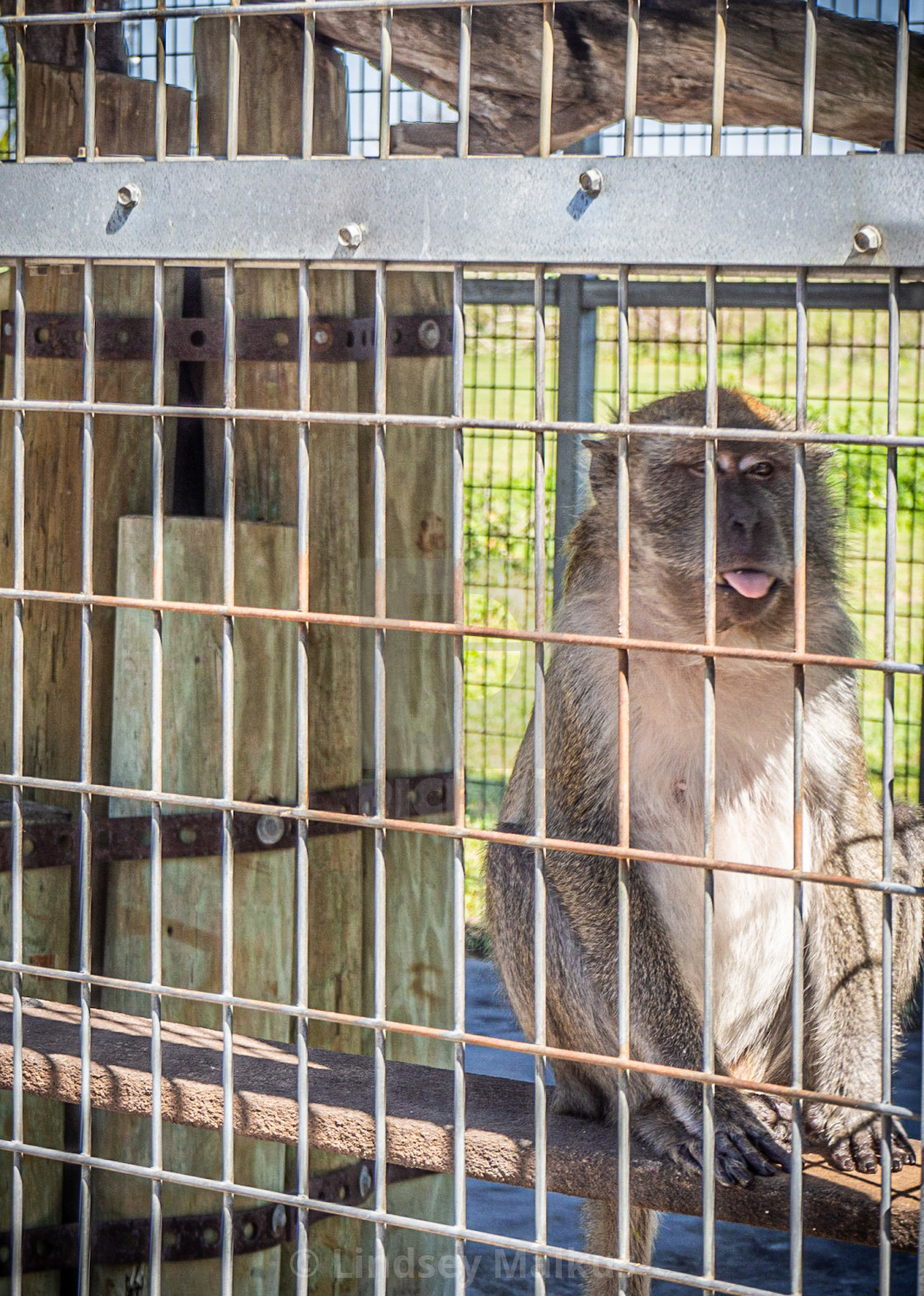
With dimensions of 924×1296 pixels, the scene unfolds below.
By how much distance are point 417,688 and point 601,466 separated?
2.41 ft

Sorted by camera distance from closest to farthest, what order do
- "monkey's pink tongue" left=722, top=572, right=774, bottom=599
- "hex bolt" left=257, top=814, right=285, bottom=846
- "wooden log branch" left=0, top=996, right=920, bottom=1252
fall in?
"wooden log branch" left=0, top=996, right=920, bottom=1252
"monkey's pink tongue" left=722, top=572, right=774, bottom=599
"hex bolt" left=257, top=814, right=285, bottom=846

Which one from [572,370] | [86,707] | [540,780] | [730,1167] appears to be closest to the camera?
[540,780]

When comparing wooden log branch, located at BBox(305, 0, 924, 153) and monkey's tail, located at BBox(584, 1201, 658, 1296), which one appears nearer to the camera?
monkey's tail, located at BBox(584, 1201, 658, 1296)

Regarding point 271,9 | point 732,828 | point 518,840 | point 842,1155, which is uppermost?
point 271,9

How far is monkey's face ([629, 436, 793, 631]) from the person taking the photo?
2.89 m

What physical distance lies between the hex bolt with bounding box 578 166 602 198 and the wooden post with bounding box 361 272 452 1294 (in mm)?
1672

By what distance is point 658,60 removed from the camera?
3898 millimetres

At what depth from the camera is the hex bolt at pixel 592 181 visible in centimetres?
202

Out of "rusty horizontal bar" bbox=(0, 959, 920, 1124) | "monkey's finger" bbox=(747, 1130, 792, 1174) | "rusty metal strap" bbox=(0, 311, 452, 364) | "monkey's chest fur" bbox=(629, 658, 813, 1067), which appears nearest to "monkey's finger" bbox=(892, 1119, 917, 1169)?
"monkey's finger" bbox=(747, 1130, 792, 1174)

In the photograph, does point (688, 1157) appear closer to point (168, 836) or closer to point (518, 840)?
point (518, 840)

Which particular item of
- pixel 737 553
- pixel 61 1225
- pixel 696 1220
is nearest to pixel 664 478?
pixel 737 553

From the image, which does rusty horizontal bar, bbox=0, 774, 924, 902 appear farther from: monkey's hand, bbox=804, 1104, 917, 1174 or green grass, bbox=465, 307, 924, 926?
green grass, bbox=465, 307, 924, 926

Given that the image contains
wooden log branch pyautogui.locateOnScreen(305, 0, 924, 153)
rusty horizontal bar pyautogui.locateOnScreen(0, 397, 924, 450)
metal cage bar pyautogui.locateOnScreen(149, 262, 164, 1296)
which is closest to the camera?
rusty horizontal bar pyautogui.locateOnScreen(0, 397, 924, 450)

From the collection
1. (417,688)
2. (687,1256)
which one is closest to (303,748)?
(417,688)
